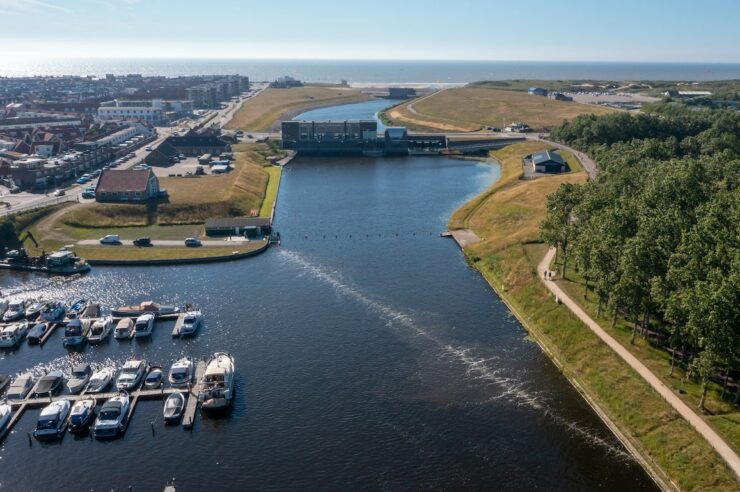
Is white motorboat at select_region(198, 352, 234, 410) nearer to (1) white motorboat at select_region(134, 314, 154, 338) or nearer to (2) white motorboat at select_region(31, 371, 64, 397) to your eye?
(1) white motorboat at select_region(134, 314, 154, 338)

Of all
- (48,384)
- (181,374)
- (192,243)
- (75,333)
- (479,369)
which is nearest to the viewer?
(48,384)

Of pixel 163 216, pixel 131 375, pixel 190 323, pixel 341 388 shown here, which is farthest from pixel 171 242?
pixel 341 388

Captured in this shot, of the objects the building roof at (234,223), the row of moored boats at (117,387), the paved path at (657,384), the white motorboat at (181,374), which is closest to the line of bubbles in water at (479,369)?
the paved path at (657,384)

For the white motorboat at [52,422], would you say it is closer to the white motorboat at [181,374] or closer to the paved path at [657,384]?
the white motorboat at [181,374]

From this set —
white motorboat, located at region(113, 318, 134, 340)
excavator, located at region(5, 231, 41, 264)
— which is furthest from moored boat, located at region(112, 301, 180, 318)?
excavator, located at region(5, 231, 41, 264)

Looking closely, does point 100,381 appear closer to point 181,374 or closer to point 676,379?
point 181,374

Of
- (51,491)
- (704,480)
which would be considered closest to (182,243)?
(51,491)
